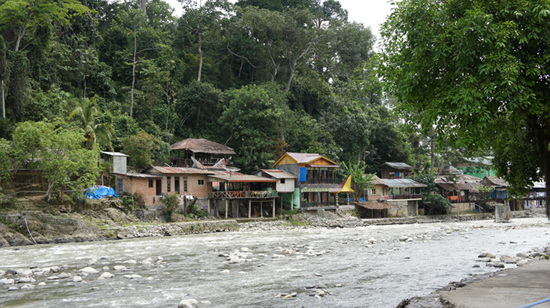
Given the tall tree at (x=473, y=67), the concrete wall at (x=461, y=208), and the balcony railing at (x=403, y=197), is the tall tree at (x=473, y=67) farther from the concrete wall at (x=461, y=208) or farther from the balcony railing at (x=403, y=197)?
the concrete wall at (x=461, y=208)

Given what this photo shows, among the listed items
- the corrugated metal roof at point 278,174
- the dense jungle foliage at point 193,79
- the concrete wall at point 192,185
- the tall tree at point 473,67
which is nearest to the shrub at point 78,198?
the dense jungle foliage at point 193,79

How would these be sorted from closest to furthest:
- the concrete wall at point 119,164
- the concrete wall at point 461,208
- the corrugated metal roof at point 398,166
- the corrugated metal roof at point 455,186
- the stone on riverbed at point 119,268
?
the stone on riverbed at point 119,268
the concrete wall at point 119,164
the concrete wall at point 461,208
the corrugated metal roof at point 455,186
the corrugated metal roof at point 398,166

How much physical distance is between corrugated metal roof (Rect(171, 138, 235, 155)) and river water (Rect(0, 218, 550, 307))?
16410 mm

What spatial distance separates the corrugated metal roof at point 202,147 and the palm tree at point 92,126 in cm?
664

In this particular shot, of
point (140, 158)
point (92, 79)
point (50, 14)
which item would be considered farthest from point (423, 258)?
point (92, 79)

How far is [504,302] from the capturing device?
24.1 ft

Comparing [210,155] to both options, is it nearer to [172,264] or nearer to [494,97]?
[172,264]

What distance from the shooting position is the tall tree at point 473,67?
30.0ft

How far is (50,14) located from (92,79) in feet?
37.6

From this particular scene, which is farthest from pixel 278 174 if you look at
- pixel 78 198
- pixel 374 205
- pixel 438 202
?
pixel 438 202

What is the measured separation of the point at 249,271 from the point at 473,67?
9.35m

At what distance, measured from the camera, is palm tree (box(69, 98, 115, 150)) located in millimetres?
31750

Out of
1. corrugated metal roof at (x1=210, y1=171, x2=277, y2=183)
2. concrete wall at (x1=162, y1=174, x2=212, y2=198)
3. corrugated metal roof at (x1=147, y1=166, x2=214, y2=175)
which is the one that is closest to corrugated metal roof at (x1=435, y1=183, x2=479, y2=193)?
corrugated metal roof at (x1=210, y1=171, x2=277, y2=183)

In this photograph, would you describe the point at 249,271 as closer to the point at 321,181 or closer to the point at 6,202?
the point at 6,202
